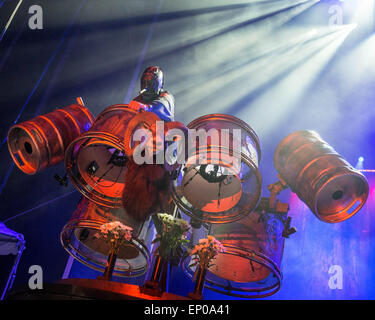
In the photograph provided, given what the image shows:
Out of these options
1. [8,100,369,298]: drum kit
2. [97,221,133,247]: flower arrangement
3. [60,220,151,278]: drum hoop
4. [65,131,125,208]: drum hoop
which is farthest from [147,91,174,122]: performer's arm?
[60,220,151,278]: drum hoop

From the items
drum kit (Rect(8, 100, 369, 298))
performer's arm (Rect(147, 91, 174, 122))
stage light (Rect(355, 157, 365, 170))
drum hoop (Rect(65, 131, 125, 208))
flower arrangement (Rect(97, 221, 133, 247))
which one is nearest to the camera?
drum kit (Rect(8, 100, 369, 298))

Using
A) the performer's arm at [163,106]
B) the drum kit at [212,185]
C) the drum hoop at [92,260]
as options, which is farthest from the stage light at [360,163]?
the drum hoop at [92,260]

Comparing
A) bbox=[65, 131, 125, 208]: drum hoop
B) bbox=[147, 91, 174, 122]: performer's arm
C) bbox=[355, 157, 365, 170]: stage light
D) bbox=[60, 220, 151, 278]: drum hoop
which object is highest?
bbox=[355, 157, 365, 170]: stage light

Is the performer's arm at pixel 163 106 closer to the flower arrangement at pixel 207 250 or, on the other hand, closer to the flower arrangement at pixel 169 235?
the flower arrangement at pixel 169 235

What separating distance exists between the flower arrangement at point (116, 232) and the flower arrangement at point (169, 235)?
0.35 m

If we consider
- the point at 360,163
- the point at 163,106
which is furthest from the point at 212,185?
the point at 360,163

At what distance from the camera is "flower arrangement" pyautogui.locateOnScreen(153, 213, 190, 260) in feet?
11.4

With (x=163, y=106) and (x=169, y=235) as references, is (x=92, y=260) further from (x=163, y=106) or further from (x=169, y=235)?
(x=163, y=106)

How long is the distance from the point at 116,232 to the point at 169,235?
62cm

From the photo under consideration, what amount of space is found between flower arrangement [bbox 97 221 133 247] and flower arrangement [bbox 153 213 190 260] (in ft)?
1.15

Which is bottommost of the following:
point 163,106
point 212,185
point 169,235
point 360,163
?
point 169,235

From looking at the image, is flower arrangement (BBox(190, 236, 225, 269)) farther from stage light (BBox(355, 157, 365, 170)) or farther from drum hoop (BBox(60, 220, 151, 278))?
stage light (BBox(355, 157, 365, 170))

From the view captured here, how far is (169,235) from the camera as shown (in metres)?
3.52

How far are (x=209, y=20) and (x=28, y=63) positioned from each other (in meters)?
4.31
